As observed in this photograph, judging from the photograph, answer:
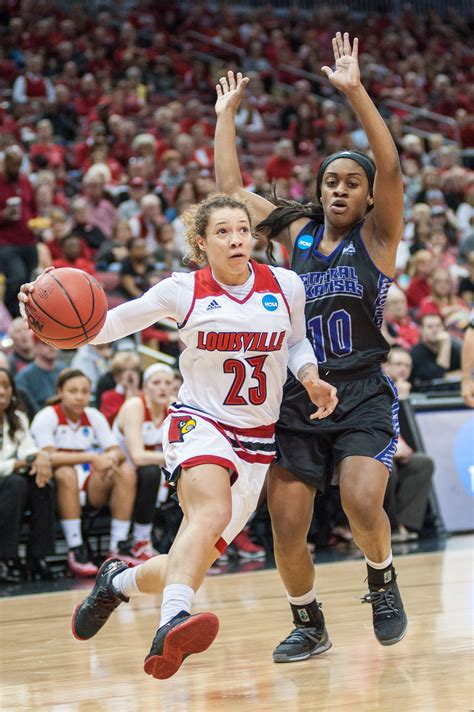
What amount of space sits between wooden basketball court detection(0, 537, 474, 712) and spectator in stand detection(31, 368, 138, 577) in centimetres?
95

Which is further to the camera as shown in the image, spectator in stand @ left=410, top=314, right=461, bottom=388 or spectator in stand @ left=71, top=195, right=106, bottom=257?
spectator in stand @ left=71, top=195, right=106, bottom=257

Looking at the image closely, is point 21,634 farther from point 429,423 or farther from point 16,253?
point 16,253

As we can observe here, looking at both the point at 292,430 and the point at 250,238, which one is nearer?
the point at 250,238

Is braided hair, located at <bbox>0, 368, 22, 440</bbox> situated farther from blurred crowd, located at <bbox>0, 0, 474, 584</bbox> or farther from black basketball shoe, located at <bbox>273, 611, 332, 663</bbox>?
black basketball shoe, located at <bbox>273, 611, 332, 663</bbox>

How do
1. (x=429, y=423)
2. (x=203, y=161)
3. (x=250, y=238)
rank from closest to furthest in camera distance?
(x=250, y=238) < (x=429, y=423) < (x=203, y=161)

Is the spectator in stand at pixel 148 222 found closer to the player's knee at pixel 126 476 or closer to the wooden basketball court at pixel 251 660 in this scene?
the player's knee at pixel 126 476

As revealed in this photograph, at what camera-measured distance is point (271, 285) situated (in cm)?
418

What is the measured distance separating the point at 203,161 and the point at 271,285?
33.4 ft

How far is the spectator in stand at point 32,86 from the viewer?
1487 cm

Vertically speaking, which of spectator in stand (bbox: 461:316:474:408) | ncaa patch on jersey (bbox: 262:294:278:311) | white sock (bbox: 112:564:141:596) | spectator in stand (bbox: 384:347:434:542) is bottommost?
spectator in stand (bbox: 384:347:434:542)

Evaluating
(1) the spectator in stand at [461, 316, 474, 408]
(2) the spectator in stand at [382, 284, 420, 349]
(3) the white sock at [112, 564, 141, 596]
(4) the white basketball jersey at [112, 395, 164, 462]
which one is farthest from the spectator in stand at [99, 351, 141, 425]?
(3) the white sock at [112, 564, 141, 596]

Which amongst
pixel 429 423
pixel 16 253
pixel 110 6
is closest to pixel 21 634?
pixel 429 423

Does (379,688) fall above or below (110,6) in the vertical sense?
below

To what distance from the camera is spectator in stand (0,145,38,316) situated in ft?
32.2
